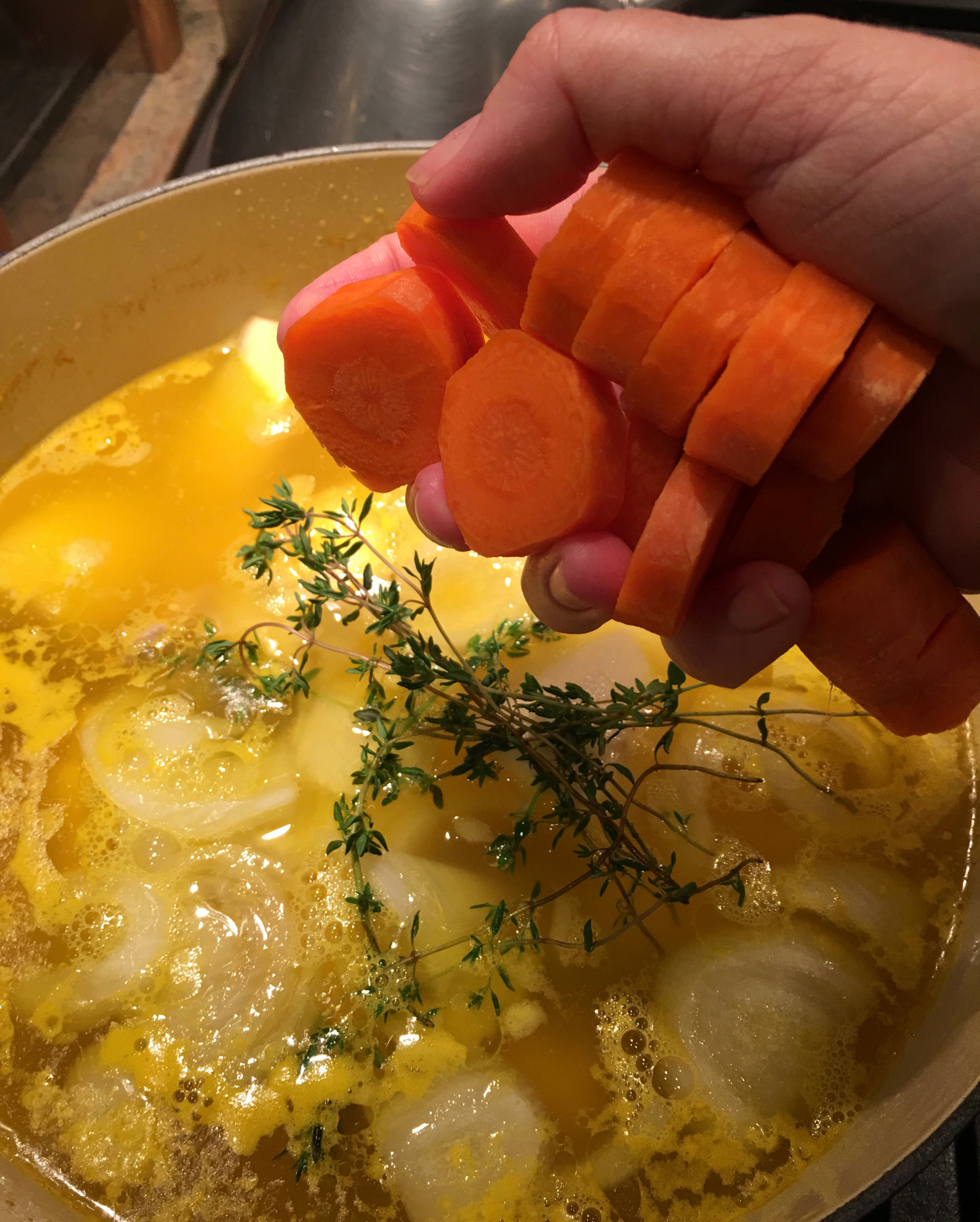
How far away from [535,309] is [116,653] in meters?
1.10

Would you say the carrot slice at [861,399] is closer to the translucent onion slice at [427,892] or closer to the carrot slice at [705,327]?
the carrot slice at [705,327]

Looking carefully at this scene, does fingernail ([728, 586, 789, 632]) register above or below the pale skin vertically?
below

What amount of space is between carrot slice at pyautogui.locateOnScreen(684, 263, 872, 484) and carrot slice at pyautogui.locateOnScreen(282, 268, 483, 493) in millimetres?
363

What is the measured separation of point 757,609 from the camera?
1004mm

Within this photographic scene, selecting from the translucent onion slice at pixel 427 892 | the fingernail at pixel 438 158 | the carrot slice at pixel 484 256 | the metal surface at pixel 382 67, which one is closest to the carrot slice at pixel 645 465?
the carrot slice at pixel 484 256

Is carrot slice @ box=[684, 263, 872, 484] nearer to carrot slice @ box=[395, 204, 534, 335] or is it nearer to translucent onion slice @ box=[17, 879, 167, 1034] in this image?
carrot slice @ box=[395, 204, 534, 335]

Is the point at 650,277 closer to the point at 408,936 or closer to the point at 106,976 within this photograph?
the point at 408,936

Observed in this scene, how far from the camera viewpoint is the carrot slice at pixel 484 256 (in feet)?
3.41

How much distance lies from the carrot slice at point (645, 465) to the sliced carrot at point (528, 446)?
14mm

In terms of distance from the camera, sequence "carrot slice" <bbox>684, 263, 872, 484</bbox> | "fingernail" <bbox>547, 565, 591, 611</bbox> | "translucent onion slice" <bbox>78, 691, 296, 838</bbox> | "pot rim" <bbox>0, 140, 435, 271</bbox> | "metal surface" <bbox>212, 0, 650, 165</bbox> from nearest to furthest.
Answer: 1. "carrot slice" <bbox>684, 263, 872, 484</bbox>
2. "fingernail" <bbox>547, 565, 591, 611</bbox>
3. "translucent onion slice" <bbox>78, 691, 296, 838</bbox>
4. "pot rim" <bbox>0, 140, 435, 271</bbox>
5. "metal surface" <bbox>212, 0, 650, 165</bbox>

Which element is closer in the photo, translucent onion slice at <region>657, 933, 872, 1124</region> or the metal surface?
translucent onion slice at <region>657, 933, 872, 1124</region>

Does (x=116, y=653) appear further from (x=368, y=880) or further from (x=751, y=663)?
(x=751, y=663)

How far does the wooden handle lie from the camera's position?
96.2 inches

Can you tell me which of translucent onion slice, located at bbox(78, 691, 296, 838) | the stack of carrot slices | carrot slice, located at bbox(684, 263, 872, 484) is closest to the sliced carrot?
the stack of carrot slices
